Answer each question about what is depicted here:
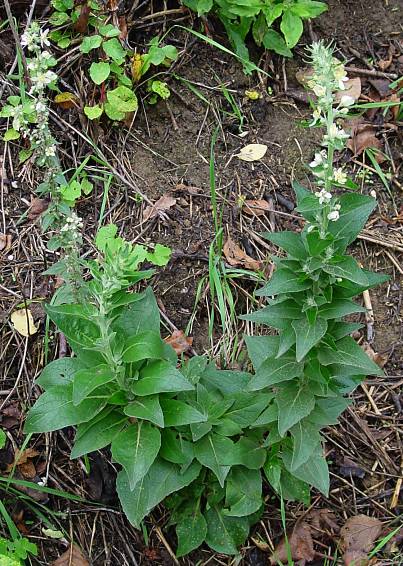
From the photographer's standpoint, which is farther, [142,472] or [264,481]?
[264,481]

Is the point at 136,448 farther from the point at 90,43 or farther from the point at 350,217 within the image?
the point at 90,43

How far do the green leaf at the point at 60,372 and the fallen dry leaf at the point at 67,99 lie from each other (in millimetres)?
1912

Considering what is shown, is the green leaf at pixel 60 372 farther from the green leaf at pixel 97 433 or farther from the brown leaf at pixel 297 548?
the brown leaf at pixel 297 548

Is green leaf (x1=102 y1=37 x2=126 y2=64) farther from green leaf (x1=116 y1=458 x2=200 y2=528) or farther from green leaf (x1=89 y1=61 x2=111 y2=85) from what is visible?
green leaf (x1=116 y1=458 x2=200 y2=528)

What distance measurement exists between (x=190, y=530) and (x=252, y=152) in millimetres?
2384

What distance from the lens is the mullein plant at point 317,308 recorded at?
8.73 ft

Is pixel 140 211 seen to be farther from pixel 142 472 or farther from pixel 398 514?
pixel 398 514

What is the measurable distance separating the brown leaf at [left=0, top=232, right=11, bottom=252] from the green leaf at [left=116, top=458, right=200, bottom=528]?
163 cm

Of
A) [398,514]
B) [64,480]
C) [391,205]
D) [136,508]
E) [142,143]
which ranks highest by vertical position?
[142,143]

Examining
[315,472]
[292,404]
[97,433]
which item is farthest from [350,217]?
[97,433]

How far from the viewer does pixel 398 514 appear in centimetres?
394

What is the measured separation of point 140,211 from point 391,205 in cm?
167

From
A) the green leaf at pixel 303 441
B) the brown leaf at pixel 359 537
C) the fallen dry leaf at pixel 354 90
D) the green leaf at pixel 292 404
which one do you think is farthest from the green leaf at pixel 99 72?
the brown leaf at pixel 359 537

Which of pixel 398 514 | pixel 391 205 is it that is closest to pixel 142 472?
pixel 398 514
